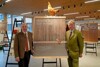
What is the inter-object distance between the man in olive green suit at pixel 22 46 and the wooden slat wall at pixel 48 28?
29 cm

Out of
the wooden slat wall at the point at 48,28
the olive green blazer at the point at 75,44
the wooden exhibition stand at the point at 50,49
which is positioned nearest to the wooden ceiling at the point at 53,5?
the wooden slat wall at the point at 48,28

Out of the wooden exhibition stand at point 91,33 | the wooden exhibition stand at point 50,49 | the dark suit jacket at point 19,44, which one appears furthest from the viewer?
the wooden exhibition stand at point 91,33

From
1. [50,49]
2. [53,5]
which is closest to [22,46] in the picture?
[50,49]

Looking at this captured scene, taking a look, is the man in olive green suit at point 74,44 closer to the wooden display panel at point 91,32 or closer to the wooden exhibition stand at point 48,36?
the wooden exhibition stand at point 48,36

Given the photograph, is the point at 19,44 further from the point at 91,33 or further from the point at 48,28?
the point at 91,33

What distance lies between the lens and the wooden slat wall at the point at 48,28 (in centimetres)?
470

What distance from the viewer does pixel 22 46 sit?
4387mm

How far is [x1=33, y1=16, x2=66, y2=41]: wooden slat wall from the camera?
15.4 ft

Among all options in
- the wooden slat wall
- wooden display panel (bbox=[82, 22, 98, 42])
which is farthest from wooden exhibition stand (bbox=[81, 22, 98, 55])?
the wooden slat wall

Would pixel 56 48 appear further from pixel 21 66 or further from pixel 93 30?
pixel 93 30

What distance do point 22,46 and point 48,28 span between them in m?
0.84

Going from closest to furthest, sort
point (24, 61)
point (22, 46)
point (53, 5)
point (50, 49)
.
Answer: point (22, 46), point (24, 61), point (50, 49), point (53, 5)

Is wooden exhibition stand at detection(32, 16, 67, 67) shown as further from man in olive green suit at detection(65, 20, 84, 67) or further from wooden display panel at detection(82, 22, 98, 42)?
wooden display panel at detection(82, 22, 98, 42)

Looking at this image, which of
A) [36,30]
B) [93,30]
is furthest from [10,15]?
[36,30]
